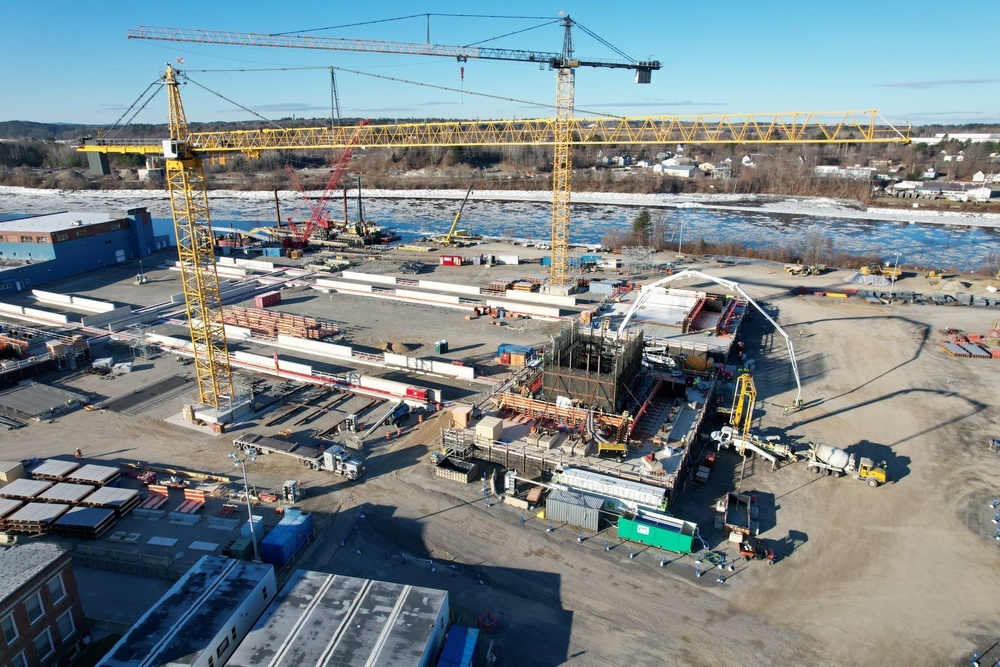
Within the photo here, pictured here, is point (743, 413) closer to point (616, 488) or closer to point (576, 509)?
point (616, 488)

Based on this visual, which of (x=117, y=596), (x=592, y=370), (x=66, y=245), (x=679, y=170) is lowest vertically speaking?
(x=117, y=596)

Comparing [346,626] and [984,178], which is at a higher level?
[984,178]

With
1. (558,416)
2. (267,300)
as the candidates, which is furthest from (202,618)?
(267,300)

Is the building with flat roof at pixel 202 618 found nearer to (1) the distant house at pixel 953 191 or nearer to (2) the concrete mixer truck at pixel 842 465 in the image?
(2) the concrete mixer truck at pixel 842 465

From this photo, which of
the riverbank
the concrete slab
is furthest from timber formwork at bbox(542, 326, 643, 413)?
the riverbank

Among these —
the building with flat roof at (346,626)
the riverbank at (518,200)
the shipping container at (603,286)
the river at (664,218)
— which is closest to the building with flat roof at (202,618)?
the building with flat roof at (346,626)

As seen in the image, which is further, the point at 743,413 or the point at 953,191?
the point at 953,191

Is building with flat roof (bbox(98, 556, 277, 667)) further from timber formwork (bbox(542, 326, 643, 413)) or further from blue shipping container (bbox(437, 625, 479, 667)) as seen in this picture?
timber formwork (bbox(542, 326, 643, 413))
